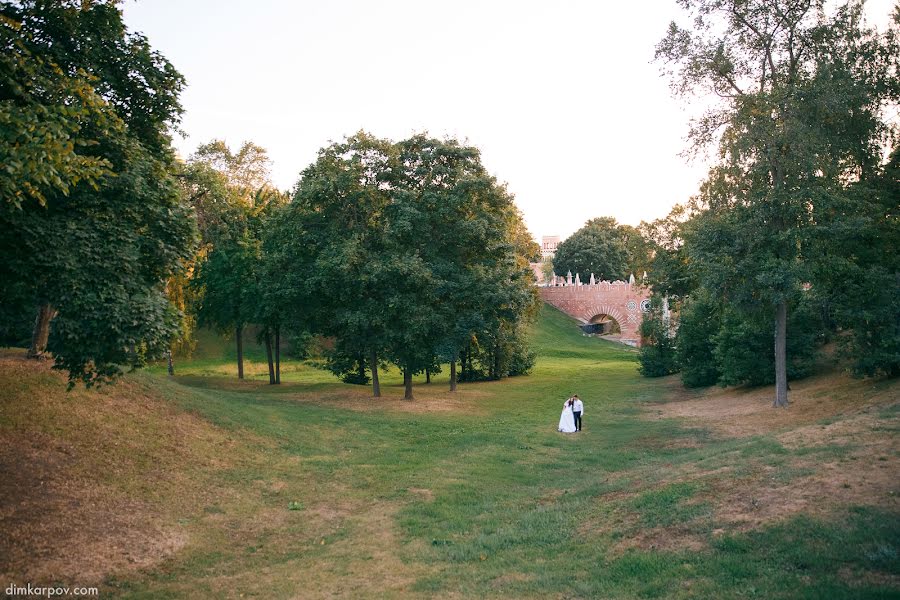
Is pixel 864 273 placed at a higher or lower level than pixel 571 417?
higher

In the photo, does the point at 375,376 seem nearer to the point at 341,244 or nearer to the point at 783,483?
the point at 341,244

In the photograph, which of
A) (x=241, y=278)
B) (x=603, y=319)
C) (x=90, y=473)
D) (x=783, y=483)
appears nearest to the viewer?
(x=783, y=483)

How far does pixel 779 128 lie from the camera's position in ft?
80.5

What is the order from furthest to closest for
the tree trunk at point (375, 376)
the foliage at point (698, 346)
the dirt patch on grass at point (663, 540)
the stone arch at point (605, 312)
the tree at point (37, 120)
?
the stone arch at point (605, 312) → the foliage at point (698, 346) → the tree trunk at point (375, 376) → the dirt patch on grass at point (663, 540) → the tree at point (37, 120)

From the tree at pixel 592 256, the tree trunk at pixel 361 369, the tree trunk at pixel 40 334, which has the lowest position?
the tree trunk at pixel 361 369

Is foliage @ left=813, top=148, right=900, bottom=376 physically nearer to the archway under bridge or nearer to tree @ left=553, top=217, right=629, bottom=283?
the archway under bridge

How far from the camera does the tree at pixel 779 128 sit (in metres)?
24.3

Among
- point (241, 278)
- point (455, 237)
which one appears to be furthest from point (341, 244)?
point (241, 278)

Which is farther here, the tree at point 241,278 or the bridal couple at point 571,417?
the tree at point 241,278

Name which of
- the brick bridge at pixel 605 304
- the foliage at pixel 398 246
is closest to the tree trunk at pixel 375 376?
the foliage at pixel 398 246

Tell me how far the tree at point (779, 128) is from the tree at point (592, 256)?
79572 millimetres

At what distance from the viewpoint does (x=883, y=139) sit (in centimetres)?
2634

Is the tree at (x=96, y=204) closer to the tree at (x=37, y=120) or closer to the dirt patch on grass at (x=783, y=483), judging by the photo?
the tree at (x=37, y=120)

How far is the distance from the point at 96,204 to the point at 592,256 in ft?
324
